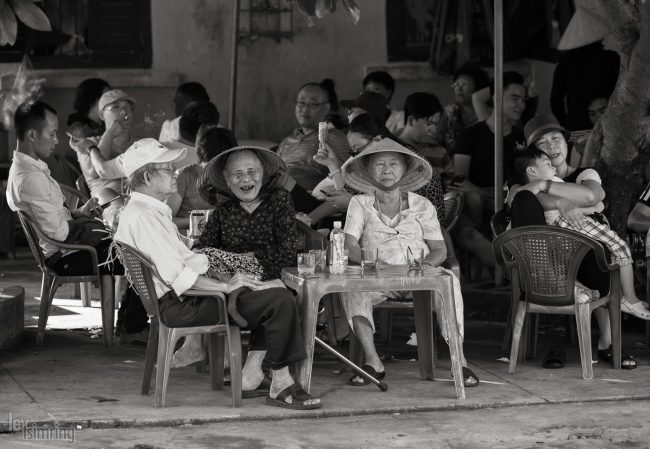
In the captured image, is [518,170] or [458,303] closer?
[458,303]

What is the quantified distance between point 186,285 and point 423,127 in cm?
420

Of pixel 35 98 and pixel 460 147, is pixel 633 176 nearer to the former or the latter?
pixel 460 147

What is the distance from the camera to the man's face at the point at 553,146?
25.6 feet

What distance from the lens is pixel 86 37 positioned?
41.6 ft

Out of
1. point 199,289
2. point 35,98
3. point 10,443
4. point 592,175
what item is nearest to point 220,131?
point 199,289

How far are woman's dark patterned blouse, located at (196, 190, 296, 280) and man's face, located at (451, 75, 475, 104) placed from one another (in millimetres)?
4652

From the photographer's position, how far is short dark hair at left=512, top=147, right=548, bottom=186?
7.67m

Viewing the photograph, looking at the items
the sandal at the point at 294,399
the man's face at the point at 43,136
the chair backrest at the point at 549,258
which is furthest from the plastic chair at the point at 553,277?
the man's face at the point at 43,136

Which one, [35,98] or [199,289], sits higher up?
[35,98]

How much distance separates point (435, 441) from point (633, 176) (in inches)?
128

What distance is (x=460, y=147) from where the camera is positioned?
10.5m

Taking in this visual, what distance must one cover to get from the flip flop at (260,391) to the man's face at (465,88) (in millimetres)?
5107

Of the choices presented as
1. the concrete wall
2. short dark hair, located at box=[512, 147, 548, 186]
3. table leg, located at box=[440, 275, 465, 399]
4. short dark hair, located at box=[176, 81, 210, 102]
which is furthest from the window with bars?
table leg, located at box=[440, 275, 465, 399]

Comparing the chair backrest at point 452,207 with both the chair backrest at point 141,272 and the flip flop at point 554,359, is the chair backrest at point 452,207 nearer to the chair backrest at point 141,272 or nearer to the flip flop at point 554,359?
the flip flop at point 554,359
